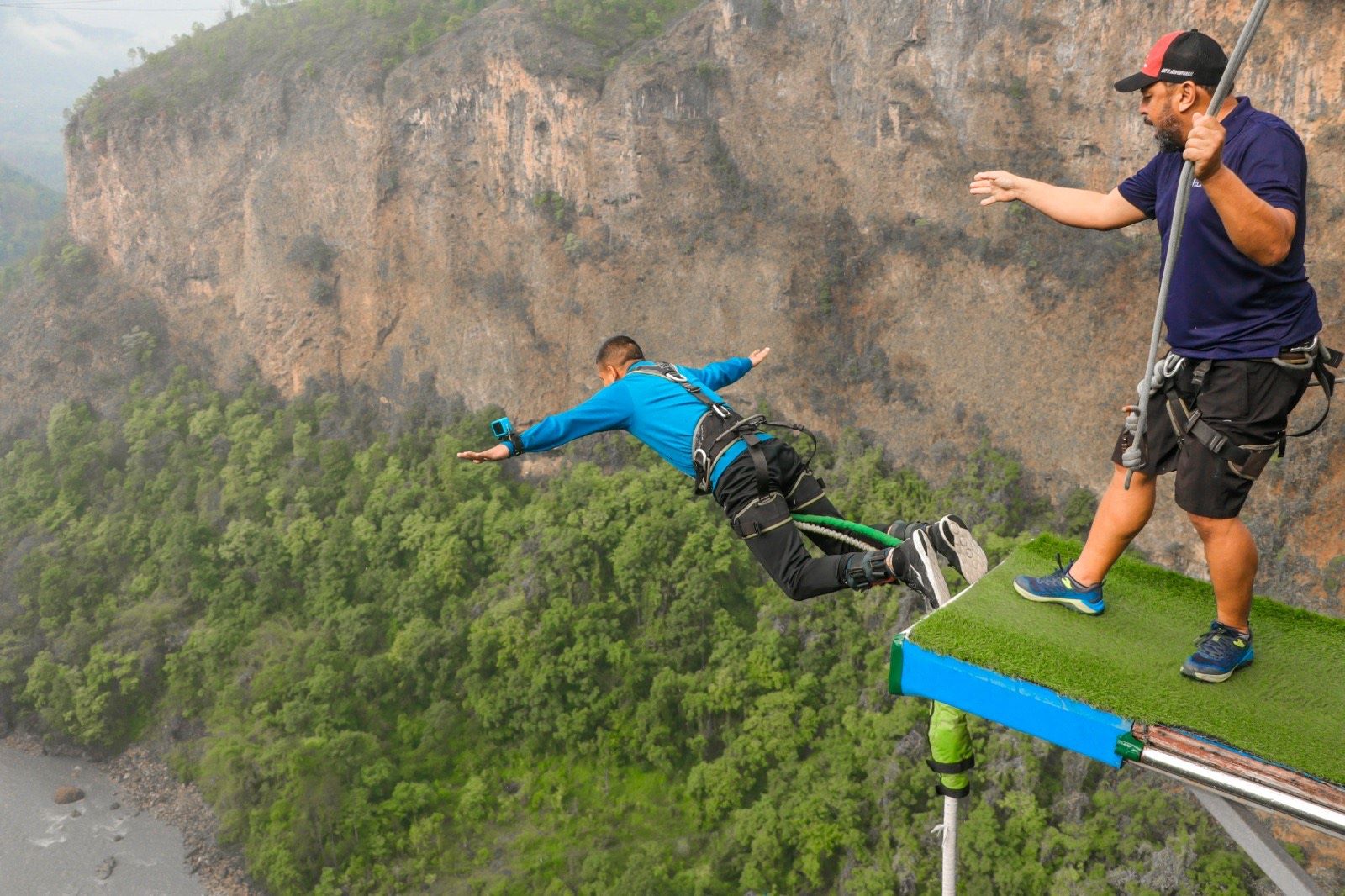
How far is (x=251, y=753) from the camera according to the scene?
24047 mm

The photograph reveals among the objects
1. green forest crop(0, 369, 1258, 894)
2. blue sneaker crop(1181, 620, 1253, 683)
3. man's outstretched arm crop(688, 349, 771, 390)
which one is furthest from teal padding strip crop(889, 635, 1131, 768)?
green forest crop(0, 369, 1258, 894)

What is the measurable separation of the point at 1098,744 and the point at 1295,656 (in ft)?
4.25

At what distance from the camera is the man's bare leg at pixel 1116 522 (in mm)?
3891

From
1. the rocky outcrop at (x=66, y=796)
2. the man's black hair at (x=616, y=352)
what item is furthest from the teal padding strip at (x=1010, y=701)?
the rocky outcrop at (x=66, y=796)

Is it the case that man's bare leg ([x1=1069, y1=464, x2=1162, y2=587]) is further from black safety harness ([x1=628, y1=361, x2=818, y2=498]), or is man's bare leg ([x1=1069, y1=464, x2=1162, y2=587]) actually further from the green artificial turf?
black safety harness ([x1=628, y1=361, x2=818, y2=498])

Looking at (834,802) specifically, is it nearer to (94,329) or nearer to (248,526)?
(248,526)

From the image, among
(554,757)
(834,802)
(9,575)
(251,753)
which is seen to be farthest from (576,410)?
(9,575)

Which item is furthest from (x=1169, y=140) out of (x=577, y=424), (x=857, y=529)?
(x=577, y=424)

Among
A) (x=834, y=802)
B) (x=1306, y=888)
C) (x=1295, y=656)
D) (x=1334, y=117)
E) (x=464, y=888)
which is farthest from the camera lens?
(x=464, y=888)

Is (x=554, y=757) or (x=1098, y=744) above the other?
(x=1098, y=744)

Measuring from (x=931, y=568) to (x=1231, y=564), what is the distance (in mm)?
1218

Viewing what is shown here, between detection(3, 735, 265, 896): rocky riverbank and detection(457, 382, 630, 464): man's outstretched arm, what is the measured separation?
916 inches

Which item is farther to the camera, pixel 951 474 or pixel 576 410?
pixel 951 474

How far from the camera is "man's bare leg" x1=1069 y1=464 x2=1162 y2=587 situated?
3.89 m
